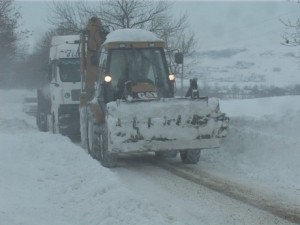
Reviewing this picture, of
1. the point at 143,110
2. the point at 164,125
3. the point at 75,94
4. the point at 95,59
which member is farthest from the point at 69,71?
the point at 164,125

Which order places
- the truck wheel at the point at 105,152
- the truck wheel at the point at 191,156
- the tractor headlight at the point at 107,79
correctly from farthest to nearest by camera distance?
the tractor headlight at the point at 107,79
the truck wheel at the point at 191,156
the truck wheel at the point at 105,152

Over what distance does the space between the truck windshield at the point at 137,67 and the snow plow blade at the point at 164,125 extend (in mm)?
1538

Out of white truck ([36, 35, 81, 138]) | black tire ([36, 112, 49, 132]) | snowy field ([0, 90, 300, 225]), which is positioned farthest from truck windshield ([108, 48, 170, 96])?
black tire ([36, 112, 49, 132])

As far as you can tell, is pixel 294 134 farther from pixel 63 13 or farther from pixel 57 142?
pixel 63 13

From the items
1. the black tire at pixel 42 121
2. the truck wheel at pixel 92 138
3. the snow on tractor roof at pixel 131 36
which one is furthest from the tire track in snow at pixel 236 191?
the black tire at pixel 42 121

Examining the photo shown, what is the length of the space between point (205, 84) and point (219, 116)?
69.7 feet

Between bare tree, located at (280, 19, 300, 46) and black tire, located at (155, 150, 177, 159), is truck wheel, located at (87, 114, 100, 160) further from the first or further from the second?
bare tree, located at (280, 19, 300, 46)

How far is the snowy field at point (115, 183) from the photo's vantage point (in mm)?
7328

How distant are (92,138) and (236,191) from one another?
17.5ft

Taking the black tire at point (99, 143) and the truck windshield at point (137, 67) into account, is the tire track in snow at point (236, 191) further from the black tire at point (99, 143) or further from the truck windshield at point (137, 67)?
the truck windshield at point (137, 67)

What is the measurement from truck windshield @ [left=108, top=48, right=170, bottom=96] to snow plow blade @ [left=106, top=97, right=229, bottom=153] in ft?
5.05

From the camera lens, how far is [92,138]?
14000 mm

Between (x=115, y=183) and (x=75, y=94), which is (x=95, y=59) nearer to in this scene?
(x=75, y=94)

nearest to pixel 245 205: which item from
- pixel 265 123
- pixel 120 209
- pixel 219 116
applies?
pixel 120 209
